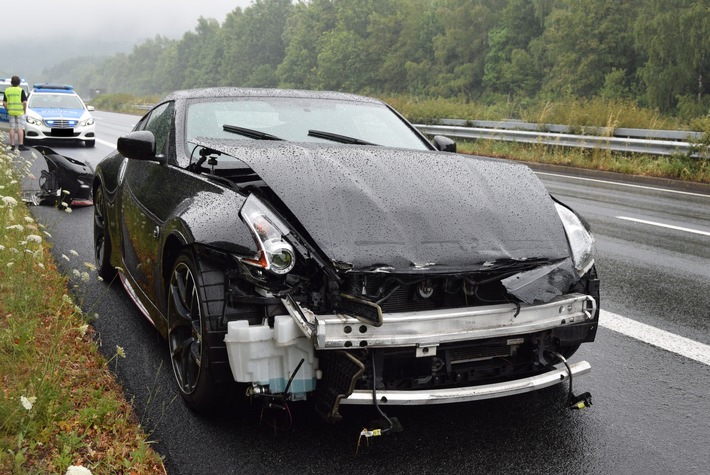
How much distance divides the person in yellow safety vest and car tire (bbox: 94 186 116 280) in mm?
11537

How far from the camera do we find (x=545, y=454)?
2986mm

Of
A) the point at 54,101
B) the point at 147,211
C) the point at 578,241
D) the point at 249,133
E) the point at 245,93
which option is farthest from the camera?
the point at 54,101

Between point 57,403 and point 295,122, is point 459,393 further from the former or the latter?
point 295,122

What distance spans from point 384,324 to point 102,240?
3.76m

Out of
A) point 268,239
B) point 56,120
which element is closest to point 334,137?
point 268,239

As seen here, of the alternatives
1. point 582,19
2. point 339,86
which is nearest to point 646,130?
point 582,19

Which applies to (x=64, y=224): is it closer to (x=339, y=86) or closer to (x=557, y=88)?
(x=557, y=88)

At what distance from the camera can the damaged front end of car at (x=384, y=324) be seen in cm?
272

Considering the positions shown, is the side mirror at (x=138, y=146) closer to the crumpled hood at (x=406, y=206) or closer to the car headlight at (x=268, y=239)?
the crumpled hood at (x=406, y=206)

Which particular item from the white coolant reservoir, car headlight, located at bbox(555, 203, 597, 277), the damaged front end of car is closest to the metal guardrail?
car headlight, located at bbox(555, 203, 597, 277)

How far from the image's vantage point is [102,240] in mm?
5707

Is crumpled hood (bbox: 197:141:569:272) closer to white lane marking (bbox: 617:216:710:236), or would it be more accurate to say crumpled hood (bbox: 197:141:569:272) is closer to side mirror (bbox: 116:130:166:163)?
side mirror (bbox: 116:130:166:163)

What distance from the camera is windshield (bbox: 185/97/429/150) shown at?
14.2ft

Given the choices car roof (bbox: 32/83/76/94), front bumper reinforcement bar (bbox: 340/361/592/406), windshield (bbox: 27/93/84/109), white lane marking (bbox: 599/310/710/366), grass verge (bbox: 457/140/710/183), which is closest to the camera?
front bumper reinforcement bar (bbox: 340/361/592/406)
